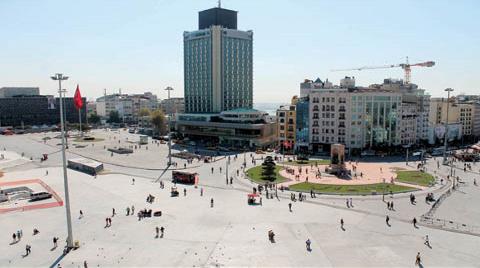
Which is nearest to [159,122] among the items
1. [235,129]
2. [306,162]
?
[235,129]

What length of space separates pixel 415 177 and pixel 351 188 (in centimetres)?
1652

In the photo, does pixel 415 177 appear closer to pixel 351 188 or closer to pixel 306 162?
pixel 351 188

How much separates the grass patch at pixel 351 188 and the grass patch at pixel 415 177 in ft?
16.0

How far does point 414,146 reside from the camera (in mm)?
115125

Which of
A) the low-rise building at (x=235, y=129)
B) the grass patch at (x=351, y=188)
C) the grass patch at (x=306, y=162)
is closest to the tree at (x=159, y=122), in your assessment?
the low-rise building at (x=235, y=129)

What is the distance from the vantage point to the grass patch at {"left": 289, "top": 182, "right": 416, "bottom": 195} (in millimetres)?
59684

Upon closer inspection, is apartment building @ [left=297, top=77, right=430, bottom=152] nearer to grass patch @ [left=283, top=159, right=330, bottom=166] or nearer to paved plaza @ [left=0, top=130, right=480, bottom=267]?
grass patch @ [left=283, top=159, right=330, bottom=166]

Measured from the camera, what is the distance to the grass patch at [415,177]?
65963 millimetres

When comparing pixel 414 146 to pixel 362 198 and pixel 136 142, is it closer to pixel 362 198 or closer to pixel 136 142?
pixel 362 198

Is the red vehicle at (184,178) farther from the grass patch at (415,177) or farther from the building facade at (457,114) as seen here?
the building facade at (457,114)

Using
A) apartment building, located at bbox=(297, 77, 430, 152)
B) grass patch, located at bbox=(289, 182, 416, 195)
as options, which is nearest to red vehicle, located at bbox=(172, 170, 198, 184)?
grass patch, located at bbox=(289, 182, 416, 195)

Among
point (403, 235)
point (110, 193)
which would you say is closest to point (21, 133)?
point (110, 193)

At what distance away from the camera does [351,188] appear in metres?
61.6

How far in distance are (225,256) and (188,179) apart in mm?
33206
